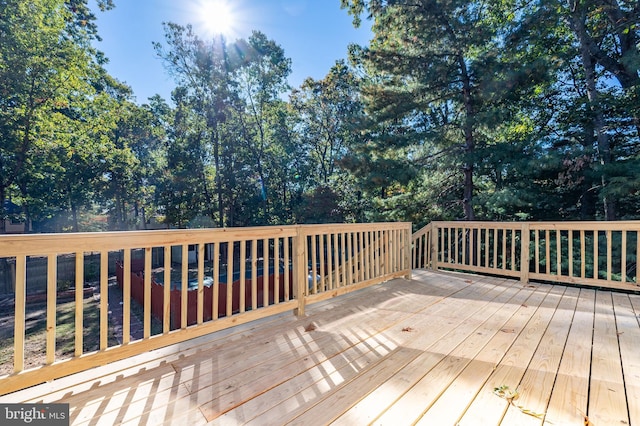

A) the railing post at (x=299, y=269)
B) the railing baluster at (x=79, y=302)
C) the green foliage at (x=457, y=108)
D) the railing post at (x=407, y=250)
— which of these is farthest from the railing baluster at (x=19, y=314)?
the green foliage at (x=457, y=108)

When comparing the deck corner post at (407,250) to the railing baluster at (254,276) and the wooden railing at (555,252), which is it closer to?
the wooden railing at (555,252)

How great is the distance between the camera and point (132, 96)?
17031 mm

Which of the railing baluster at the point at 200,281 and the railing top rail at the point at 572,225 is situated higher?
the railing top rail at the point at 572,225

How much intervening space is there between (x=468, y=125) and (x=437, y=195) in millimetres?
1916

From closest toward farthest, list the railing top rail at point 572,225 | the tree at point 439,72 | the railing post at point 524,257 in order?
the railing top rail at point 572,225, the railing post at point 524,257, the tree at point 439,72

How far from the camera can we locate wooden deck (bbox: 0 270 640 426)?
4.48 ft

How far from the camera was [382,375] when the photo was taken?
5.58ft

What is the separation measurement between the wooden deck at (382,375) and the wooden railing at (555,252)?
980mm

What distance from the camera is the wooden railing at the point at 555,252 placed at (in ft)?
11.3

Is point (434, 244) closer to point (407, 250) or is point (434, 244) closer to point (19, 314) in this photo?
point (407, 250)

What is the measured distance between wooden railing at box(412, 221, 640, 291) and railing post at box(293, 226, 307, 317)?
3019 mm

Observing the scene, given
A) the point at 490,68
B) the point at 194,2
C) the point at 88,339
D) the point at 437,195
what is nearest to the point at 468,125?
the point at 490,68

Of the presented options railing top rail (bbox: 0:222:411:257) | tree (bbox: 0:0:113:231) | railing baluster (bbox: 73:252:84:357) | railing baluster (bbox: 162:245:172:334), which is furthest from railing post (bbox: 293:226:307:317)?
tree (bbox: 0:0:113:231)

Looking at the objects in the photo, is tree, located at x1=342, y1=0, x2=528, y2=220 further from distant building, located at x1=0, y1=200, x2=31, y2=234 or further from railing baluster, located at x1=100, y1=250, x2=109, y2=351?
distant building, located at x1=0, y1=200, x2=31, y2=234
